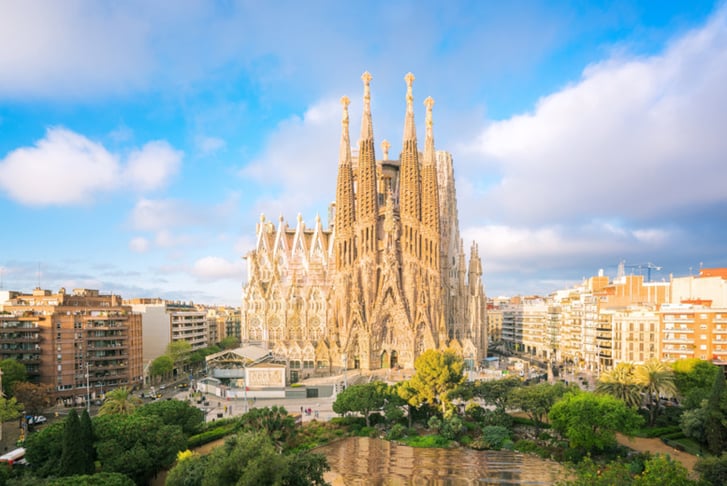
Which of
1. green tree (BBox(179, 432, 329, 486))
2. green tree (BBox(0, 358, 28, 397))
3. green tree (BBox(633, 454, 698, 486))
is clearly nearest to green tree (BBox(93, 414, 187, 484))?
green tree (BBox(179, 432, 329, 486))

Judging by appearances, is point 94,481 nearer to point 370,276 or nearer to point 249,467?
point 249,467

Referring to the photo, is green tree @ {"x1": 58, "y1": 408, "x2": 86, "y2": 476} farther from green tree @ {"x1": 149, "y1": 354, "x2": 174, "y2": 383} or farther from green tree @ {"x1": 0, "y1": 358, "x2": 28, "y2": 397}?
green tree @ {"x1": 149, "y1": 354, "x2": 174, "y2": 383}

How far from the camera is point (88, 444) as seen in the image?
22.5m

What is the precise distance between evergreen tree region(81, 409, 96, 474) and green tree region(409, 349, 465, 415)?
1974cm

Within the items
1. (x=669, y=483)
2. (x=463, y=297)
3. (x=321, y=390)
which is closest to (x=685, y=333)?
(x=463, y=297)

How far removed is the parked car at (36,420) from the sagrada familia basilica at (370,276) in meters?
25.4

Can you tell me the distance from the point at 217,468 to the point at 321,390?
103 feet

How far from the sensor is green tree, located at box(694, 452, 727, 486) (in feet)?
69.5

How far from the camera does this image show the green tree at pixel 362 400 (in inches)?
1331

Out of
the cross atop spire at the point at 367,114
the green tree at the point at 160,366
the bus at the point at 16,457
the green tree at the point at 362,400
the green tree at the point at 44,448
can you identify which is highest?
the cross atop spire at the point at 367,114

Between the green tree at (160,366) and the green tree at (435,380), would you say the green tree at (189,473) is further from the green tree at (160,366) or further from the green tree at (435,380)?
the green tree at (160,366)

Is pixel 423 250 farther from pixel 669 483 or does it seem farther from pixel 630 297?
pixel 669 483

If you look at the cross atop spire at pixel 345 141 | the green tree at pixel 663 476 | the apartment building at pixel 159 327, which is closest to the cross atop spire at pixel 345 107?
the cross atop spire at pixel 345 141

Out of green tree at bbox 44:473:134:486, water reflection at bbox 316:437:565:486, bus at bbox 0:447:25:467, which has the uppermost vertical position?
green tree at bbox 44:473:134:486
